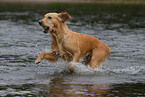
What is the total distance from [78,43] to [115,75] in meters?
1.60

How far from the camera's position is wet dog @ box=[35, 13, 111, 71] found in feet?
32.7

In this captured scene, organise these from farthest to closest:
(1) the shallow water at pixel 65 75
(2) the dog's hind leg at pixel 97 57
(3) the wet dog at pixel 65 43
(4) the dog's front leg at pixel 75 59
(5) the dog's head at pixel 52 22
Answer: (2) the dog's hind leg at pixel 97 57
(4) the dog's front leg at pixel 75 59
(3) the wet dog at pixel 65 43
(5) the dog's head at pixel 52 22
(1) the shallow water at pixel 65 75

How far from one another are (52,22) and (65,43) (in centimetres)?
77

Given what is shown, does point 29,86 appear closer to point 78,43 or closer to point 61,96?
point 61,96

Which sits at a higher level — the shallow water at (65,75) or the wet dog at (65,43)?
the wet dog at (65,43)

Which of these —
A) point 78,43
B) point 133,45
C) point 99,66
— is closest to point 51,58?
point 78,43

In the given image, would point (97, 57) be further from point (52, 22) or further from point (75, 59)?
point (52, 22)

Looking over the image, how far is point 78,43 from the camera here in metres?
10.4

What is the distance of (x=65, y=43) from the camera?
33.0 ft

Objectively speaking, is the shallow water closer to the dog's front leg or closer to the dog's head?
the dog's front leg

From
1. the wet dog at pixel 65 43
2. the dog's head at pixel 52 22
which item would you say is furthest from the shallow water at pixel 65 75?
the dog's head at pixel 52 22

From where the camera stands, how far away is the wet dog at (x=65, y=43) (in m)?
9.98

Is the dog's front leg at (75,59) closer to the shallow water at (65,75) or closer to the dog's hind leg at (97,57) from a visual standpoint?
the shallow water at (65,75)

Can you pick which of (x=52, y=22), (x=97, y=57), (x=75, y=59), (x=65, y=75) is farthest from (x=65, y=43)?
(x=97, y=57)
